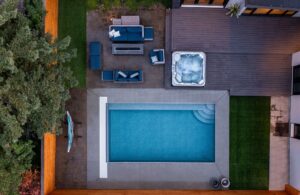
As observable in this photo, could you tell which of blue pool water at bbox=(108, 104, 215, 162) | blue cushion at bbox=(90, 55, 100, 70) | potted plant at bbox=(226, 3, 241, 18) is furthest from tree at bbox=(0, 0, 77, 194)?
potted plant at bbox=(226, 3, 241, 18)

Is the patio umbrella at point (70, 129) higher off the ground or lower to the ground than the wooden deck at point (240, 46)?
lower

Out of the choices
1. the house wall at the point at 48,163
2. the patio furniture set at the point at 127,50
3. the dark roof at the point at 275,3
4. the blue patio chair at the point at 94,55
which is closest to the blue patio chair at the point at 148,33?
the patio furniture set at the point at 127,50

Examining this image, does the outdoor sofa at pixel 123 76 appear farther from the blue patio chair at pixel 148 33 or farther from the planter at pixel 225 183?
the planter at pixel 225 183

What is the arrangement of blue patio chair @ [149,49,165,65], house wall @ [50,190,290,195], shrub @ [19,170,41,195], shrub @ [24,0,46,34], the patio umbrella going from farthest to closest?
blue patio chair @ [149,49,165,65], house wall @ [50,190,290,195], the patio umbrella, shrub @ [19,170,41,195], shrub @ [24,0,46,34]

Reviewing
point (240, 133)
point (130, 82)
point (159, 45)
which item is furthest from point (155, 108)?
point (240, 133)

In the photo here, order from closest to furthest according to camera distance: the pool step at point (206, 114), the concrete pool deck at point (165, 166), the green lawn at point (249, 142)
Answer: the concrete pool deck at point (165, 166) → the green lawn at point (249, 142) → the pool step at point (206, 114)

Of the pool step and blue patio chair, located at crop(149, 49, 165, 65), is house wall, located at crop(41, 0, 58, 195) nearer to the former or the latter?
blue patio chair, located at crop(149, 49, 165, 65)

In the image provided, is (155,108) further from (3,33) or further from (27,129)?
(3,33)
